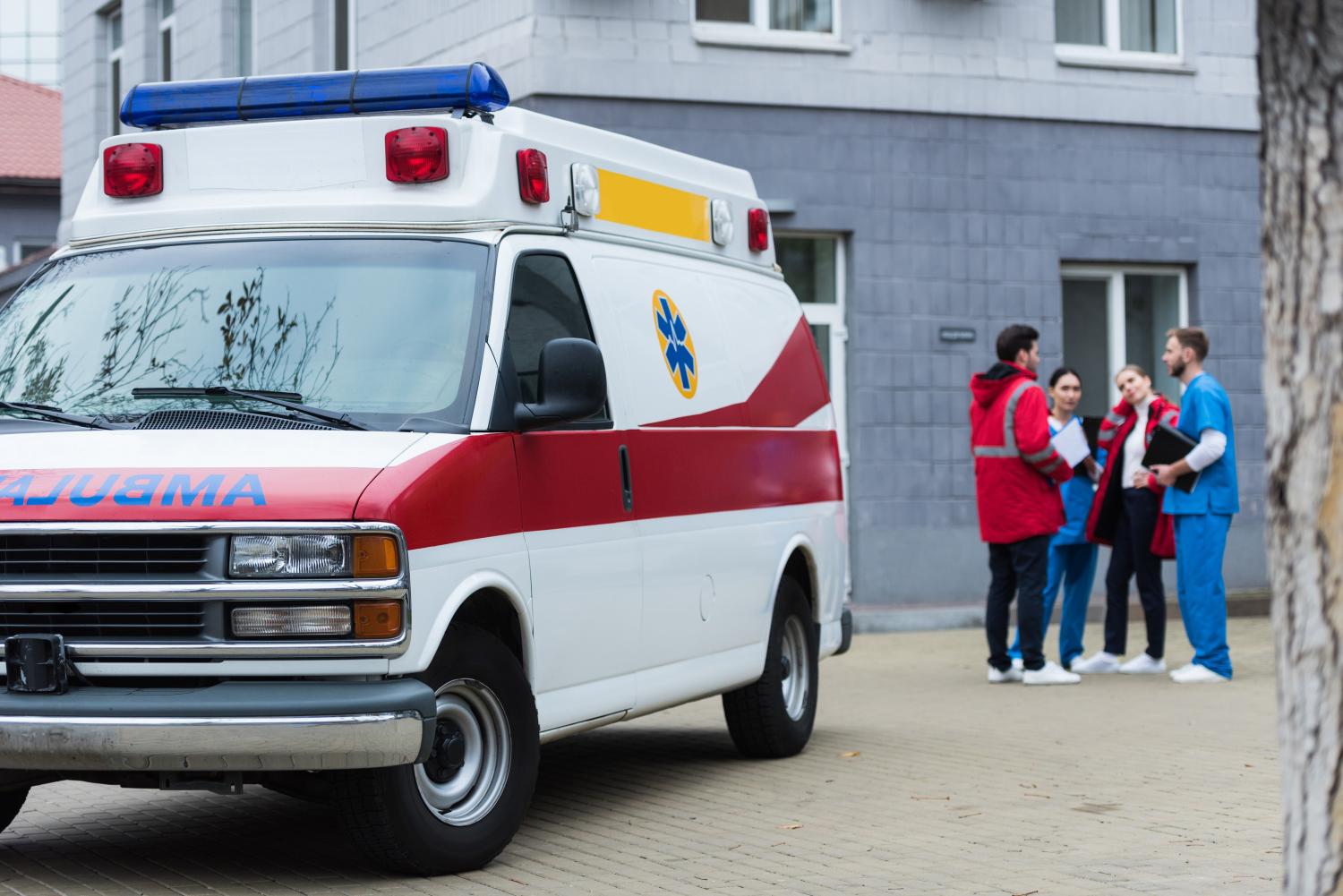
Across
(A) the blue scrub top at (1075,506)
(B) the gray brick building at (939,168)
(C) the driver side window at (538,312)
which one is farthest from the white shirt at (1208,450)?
(C) the driver side window at (538,312)

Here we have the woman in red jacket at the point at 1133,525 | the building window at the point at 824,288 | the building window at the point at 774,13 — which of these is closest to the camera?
the woman in red jacket at the point at 1133,525

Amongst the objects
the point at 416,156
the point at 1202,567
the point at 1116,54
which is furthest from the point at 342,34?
the point at 416,156

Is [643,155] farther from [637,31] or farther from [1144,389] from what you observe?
[637,31]

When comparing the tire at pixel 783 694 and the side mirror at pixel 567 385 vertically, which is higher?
the side mirror at pixel 567 385

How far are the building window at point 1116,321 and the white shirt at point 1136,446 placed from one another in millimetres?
5488

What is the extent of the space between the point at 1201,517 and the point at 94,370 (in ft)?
22.6

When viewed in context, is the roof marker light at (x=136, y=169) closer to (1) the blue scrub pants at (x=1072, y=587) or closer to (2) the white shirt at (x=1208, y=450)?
(2) the white shirt at (x=1208, y=450)

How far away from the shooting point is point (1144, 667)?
12.2 meters

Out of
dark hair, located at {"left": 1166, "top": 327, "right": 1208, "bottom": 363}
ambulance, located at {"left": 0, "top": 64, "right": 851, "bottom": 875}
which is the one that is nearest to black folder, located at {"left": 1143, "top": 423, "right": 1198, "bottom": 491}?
dark hair, located at {"left": 1166, "top": 327, "right": 1208, "bottom": 363}

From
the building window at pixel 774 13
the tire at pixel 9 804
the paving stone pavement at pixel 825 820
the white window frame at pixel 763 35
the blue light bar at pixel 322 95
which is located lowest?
the paving stone pavement at pixel 825 820

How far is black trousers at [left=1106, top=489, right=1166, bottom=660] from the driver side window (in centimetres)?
572

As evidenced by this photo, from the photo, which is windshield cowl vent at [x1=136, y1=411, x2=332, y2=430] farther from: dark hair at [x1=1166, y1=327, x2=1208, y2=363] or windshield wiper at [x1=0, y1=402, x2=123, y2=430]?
dark hair at [x1=1166, y1=327, x2=1208, y2=363]

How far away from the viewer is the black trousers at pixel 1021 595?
1130 cm

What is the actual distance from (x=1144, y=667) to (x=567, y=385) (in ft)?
22.6
